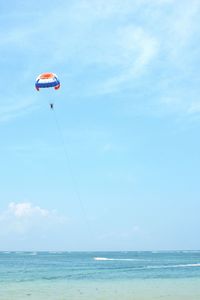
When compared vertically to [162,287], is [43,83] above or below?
above

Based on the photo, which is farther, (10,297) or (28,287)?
(28,287)

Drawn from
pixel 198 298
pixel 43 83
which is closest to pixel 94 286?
pixel 198 298

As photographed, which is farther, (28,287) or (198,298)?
(28,287)

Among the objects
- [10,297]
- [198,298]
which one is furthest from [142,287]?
[10,297]

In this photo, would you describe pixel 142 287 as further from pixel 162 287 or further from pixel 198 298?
pixel 198 298

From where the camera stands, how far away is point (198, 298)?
887 inches

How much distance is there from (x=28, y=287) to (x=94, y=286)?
14.2ft

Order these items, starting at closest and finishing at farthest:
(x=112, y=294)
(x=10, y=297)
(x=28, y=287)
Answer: (x=10, y=297) → (x=112, y=294) → (x=28, y=287)

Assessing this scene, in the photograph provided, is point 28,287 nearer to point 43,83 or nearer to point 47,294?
point 47,294

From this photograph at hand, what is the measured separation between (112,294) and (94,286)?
4.12 meters

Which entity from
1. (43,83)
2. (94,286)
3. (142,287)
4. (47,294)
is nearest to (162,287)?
(142,287)

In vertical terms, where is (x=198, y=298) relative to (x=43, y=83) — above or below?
below

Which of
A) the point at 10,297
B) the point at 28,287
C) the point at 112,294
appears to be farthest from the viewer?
the point at 28,287

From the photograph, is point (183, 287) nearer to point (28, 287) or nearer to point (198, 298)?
point (198, 298)
